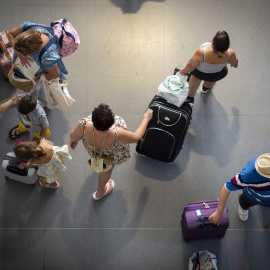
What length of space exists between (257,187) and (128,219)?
1647mm

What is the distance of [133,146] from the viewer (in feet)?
13.3

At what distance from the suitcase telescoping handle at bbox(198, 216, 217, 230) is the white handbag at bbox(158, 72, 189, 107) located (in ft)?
4.42

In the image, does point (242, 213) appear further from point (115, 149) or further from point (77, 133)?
point (77, 133)

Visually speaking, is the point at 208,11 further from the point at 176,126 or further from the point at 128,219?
the point at 128,219

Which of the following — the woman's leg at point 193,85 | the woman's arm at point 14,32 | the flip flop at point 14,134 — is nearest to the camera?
the woman's arm at point 14,32

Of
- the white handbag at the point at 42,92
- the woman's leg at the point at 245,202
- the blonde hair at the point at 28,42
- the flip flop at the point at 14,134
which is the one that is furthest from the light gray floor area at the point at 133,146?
the blonde hair at the point at 28,42

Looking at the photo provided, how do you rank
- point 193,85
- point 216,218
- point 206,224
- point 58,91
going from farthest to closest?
point 193,85 → point 58,91 → point 206,224 → point 216,218

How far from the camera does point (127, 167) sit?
3.95 metres

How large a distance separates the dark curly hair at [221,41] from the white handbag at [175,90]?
63 centimetres

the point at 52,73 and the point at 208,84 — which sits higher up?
the point at 52,73

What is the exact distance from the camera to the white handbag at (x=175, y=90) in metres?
3.56

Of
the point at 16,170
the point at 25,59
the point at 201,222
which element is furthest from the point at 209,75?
the point at 16,170

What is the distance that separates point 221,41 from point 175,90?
78cm

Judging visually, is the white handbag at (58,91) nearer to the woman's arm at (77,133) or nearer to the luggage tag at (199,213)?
the woman's arm at (77,133)
